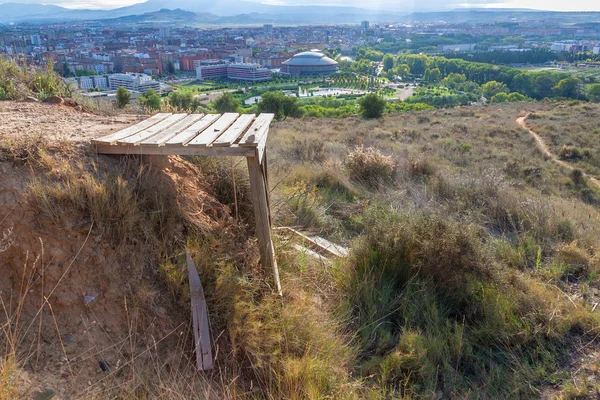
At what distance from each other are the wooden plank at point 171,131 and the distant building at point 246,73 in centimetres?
7974

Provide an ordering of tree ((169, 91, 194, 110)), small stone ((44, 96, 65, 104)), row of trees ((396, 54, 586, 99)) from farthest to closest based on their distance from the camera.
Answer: row of trees ((396, 54, 586, 99)) < tree ((169, 91, 194, 110)) < small stone ((44, 96, 65, 104))

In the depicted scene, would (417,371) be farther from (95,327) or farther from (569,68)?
(569,68)

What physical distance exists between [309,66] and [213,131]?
9940 cm

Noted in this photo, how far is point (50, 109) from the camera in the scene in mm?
4852

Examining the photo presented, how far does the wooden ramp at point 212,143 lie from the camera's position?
3.26m

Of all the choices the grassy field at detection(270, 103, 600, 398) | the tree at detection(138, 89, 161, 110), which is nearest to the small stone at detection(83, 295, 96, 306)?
the grassy field at detection(270, 103, 600, 398)

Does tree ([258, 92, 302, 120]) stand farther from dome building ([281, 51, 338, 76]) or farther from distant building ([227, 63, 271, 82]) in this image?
dome building ([281, 51, 338, 76])

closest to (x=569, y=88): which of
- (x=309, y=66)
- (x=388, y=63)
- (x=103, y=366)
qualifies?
(x=309, y=66)

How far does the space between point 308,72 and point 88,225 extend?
9875 cm

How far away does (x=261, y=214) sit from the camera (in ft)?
11.8

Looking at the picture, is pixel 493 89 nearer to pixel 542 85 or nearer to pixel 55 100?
pixel 542 85

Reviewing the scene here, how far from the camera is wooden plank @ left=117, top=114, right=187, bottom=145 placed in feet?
11.2

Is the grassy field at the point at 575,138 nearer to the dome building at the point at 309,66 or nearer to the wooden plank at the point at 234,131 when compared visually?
the wooden plank at the point at 234,131

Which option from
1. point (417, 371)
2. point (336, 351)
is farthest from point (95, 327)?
point (417, 371)
